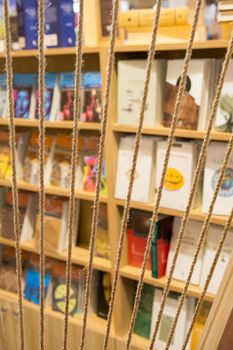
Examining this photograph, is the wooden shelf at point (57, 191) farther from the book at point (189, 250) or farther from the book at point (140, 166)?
the book at point (189, 250)

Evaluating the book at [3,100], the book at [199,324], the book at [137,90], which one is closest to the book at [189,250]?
the book at [199,324]

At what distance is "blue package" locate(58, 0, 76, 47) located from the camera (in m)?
1.75

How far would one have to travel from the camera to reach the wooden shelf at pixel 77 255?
2001 mm

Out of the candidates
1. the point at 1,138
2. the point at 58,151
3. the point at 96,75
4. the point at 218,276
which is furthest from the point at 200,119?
the point at 1,138

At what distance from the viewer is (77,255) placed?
6.91ft

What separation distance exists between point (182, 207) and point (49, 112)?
0.80 metres

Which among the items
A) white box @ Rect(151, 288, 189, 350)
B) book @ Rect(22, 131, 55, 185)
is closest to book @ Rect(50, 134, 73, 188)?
book @ Rect(22, 131, 55, 185)

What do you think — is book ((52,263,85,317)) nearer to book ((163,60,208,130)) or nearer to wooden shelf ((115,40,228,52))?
book ((163,60,208,130))

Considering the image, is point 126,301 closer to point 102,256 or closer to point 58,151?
point 102,256

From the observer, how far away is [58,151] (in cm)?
207

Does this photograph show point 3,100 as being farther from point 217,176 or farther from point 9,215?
point 217,176

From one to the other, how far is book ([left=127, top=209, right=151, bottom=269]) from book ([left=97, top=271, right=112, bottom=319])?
0.74ft

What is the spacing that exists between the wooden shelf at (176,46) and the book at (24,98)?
1.97 ft

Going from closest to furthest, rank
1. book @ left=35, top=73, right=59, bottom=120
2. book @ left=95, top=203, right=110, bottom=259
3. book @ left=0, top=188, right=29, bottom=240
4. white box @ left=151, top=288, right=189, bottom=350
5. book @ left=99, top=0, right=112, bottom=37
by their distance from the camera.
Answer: book @ left=99, top=0, right=112, bottom=37
white box @ left=151, top=288, right=189, bottom=350
book @ left=35, top=73, right=59, bottom=120
book @ left=95, top=203, right=110, bottom=259
book @ left=0, top=188, right=29, bottom=240
